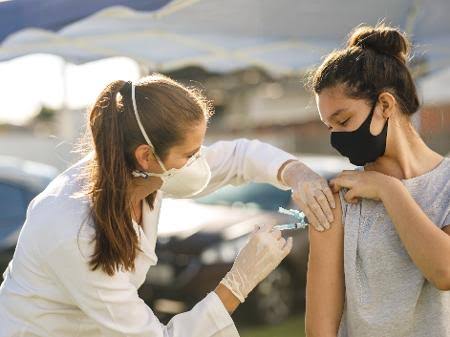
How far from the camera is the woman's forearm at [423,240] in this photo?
70.2 inches

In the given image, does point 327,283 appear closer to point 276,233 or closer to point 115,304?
point 276,233

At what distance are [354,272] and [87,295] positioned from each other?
0.74m

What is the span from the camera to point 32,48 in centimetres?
345

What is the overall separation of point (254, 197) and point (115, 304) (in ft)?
14.1

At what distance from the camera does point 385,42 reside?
198 cm

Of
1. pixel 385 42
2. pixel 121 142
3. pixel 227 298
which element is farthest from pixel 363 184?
pixel 121 142

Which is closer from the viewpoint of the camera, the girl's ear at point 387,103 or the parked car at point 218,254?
the girl's ear at point 387,103

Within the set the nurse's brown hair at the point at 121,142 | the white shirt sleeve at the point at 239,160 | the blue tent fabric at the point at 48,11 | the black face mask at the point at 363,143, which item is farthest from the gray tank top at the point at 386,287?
the blue tent fabric at the point at 48,11

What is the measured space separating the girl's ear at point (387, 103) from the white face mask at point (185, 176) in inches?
24.2

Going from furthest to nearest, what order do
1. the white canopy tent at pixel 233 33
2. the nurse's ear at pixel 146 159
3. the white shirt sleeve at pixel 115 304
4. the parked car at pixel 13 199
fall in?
the parked car at pixel 13 199
the white canopy tent at pixel 233 33
the nurse's ear at pixel 146 159
the white shirt sleeve at pixel 115 304

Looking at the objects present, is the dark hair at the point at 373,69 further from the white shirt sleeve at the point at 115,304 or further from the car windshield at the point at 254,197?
the car windshield at the point at 254,197

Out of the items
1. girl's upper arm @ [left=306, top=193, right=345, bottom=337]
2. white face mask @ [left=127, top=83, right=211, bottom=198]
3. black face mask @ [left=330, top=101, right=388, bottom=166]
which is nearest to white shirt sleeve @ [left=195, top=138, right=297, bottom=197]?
white face mask @ [left=127, top=83, right=211, bottom=198]

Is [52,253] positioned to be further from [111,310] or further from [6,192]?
[6,192]

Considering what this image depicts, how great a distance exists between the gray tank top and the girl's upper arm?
0.03 meters
